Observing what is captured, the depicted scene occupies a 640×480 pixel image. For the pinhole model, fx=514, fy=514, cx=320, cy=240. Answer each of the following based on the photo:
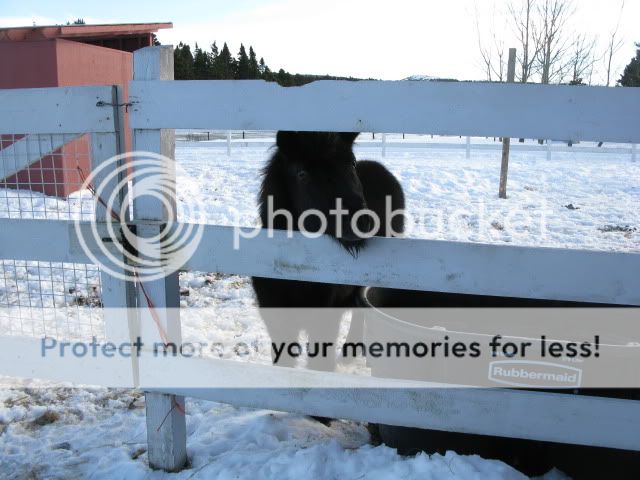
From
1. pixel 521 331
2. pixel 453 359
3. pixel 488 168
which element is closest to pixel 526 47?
pixel 488 168

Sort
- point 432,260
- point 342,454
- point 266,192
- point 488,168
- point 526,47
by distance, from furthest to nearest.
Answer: point 488,168 → point 526,47 → point 266,192 → point 342,454 → point 432,260

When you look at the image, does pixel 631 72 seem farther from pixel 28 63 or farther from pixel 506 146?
pixel 28 63

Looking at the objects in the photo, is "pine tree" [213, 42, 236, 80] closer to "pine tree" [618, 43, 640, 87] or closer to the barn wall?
the barn wall

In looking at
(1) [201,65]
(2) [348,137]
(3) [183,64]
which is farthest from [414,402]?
(1) [201,65]

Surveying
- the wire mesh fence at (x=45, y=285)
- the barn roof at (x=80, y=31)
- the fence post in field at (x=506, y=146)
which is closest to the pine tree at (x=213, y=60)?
the barn roof at (x=80, y=31)

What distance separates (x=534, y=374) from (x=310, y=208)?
1.64m

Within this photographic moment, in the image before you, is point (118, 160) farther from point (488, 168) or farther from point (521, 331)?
point (488, 168)

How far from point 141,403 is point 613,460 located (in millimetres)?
2757

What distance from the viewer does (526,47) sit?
1310cm

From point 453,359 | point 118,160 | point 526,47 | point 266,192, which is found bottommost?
point 453,359

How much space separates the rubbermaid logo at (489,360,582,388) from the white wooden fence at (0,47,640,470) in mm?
188

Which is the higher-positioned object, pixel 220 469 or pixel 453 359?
pixel 453 359

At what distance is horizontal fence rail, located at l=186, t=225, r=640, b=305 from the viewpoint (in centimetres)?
198

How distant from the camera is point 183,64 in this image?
39.0 metres
